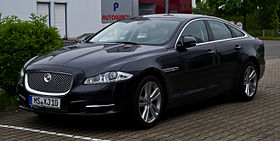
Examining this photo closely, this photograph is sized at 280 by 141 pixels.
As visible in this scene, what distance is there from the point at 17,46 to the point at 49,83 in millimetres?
2358

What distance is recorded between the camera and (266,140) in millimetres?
6055

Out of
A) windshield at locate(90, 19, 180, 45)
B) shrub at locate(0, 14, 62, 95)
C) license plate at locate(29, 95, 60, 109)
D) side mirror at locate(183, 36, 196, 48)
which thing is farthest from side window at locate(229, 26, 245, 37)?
license plate at locate(29, 95, 60, 109)

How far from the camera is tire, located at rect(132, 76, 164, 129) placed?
6426 millimetres

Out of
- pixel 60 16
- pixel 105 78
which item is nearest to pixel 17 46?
pixel 105 78

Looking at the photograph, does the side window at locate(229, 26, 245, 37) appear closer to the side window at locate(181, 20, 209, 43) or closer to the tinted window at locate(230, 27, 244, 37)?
the tinted window at locate(230, 27, 244, 37)

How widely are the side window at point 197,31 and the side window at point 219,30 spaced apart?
26cm

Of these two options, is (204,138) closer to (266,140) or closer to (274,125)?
(266,140)

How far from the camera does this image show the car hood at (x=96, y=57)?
633 centimetres

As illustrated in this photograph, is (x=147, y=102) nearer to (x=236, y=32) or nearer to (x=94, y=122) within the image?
(x=94, y=122)

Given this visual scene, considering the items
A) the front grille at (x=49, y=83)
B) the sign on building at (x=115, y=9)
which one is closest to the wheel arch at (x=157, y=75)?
the front grille at (x=49, y=83)

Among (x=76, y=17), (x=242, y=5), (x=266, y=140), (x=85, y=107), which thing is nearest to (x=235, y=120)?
(x=266, y=140)

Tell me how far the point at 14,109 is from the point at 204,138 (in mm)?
3457

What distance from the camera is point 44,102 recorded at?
6402 millimetres

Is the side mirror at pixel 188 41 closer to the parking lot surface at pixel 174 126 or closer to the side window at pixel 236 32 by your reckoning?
the parking lot surface at pixel 174 126
